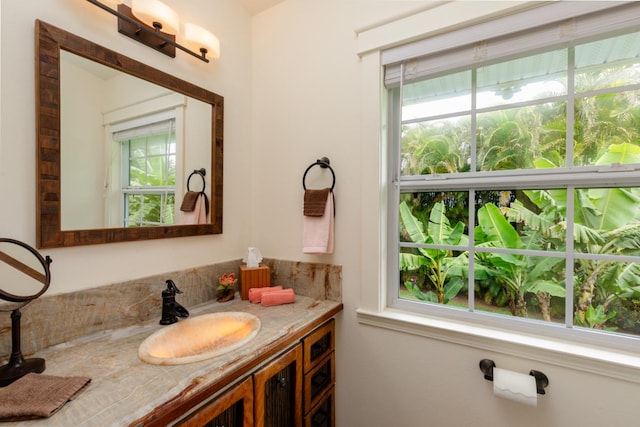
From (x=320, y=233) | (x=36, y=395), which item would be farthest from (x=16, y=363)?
(x=320, y=233)

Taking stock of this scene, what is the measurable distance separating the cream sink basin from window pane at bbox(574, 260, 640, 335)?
4.28 ft

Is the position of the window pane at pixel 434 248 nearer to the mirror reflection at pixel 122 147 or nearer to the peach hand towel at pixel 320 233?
the peach hand towel at pixel 320 233

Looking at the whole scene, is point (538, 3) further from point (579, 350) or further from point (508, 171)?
point (579, 350)

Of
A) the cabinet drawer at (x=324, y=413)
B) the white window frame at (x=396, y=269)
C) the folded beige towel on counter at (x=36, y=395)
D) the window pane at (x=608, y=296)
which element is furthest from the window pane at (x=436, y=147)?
the folded beige towel on counter at (x=36, y=395)

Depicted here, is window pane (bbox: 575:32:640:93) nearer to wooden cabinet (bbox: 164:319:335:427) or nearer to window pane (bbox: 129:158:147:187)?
wooden cabinet (bbox: 164:319:335:427)

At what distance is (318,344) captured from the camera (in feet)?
4.30

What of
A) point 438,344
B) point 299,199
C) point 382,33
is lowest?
point 438,344

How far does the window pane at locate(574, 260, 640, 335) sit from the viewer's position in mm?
1025

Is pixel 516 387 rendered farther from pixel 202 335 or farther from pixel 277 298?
pixel 202 335

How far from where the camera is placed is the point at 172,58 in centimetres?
129

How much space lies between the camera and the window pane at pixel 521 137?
3.67 ft

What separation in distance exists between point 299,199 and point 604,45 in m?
1.43

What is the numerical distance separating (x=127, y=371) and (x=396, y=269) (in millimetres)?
1163

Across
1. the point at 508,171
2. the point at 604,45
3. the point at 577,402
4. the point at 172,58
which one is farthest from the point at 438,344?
the point at 172,58
